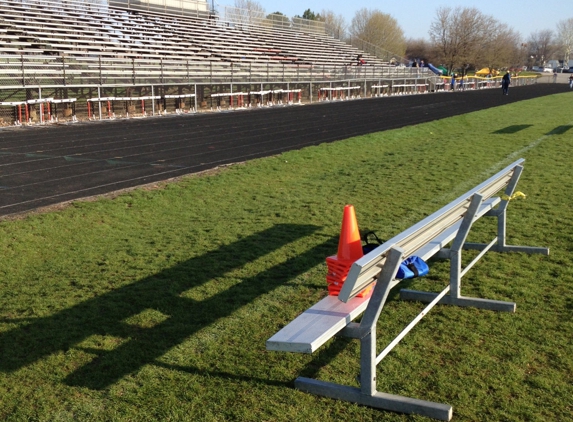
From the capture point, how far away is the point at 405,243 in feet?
11.2

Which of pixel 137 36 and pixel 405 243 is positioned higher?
pixel 137 36

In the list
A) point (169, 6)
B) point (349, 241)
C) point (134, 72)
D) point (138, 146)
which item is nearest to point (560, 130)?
point (138, 146)

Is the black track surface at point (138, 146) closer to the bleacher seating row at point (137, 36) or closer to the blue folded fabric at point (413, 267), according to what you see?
the blue folded fabric at point (413, 267)

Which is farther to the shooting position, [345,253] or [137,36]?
[137,36]

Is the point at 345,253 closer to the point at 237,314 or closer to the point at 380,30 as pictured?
the point at 237,314

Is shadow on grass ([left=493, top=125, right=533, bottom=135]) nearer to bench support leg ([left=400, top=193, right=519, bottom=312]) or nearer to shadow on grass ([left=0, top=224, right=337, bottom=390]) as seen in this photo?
shadow on grass ([left=0, top=224, right=337, bottom=390])

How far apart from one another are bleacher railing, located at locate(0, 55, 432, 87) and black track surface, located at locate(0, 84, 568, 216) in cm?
258

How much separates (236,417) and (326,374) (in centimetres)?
66

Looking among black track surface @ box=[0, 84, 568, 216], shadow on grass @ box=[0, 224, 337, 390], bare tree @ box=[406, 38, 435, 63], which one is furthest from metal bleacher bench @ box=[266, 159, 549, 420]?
bare tree @ box=[406, 38, 435, 63]

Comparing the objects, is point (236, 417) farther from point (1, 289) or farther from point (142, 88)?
point (142, 88)

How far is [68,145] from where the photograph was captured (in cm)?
1413

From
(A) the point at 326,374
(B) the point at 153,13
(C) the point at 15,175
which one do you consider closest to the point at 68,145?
(C) the point at 15,175

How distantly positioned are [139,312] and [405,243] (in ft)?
6.66

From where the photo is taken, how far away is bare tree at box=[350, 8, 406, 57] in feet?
302
